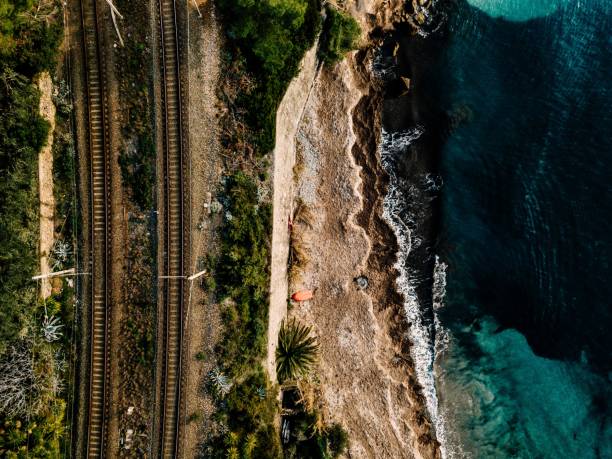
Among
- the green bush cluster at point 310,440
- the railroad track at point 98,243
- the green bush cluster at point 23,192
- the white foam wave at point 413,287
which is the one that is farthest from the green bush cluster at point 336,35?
the green bush cluster at point 310,440

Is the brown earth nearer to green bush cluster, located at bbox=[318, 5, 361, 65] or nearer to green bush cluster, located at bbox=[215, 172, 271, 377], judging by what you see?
green bush cluster, located at bbox=[318, 5, 361, 65]

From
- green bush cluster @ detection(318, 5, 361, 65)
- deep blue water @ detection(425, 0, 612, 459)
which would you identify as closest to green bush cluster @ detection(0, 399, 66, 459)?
deep blue water @ detection(425, 0, 612, 459)

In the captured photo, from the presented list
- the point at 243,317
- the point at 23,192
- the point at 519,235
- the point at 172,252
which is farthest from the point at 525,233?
the point at 23,192

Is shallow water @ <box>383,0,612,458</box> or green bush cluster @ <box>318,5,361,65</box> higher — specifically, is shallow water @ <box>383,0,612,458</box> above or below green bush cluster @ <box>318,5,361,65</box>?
below

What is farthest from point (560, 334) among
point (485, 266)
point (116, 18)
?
point (116, 18)

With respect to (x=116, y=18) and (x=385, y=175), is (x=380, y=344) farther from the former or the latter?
(x=116, y=18)

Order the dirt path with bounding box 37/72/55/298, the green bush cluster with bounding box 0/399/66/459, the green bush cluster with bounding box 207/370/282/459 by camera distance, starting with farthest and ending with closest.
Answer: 1. the green bush cluster with bounding box 207/370/282/459
2. the dirt path with bounding box 37/72/55/298
3. the green bush cluster with bounding box 0/399/66/459

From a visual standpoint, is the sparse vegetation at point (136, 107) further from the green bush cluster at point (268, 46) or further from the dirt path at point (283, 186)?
the dirt path at point (283, 186)
